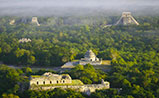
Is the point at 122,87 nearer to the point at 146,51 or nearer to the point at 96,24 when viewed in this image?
the point at 146,51

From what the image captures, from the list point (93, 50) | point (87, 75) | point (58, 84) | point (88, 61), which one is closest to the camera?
point (58, 84)

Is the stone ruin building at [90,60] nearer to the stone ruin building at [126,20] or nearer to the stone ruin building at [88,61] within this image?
the stone ruin building at [88,61]

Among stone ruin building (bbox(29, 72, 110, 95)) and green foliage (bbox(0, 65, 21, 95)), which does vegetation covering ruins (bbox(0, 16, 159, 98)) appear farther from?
stone ruin building (bbox(29, 72, 110, 95))

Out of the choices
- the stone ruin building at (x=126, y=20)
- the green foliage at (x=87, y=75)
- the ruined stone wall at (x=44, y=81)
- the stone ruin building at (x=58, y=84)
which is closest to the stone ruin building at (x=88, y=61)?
the green foliage at (x=87, y=75)

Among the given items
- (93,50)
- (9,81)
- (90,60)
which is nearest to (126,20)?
(93,50)

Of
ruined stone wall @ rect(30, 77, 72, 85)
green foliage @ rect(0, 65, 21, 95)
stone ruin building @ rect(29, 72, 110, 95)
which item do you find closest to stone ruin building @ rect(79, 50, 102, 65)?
green foliage @ rect(0, 65, 21, 95)

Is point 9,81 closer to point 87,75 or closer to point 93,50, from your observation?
point 87,75

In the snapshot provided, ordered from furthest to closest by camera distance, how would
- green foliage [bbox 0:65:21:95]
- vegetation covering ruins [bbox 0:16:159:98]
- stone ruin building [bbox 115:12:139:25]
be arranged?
1. stone ruin building [bbox 115:12:139:25]
2. vegetation covering ruins [bbox 0:16:159:98]
3. green foliage [bbox 0:65:21:95]
